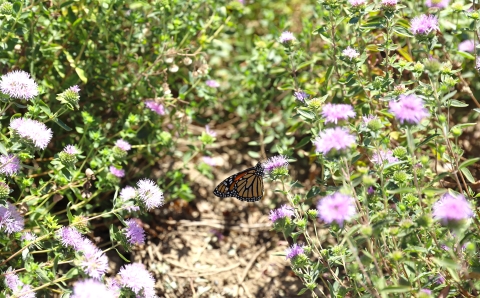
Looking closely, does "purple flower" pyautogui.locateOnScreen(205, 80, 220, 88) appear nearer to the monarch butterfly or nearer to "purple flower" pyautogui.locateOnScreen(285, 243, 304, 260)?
the monarch butterfly

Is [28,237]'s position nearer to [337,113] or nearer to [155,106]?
[155,106]

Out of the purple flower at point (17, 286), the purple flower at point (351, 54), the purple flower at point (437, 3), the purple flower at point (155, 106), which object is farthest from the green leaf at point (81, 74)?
the purple flower at point (437, 3)

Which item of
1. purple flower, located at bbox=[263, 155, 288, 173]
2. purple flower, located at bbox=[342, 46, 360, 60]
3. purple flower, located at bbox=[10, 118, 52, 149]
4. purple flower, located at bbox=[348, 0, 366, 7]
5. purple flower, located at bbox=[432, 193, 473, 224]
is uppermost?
purple flower, located at bbox=[348, 0, 366, 7]

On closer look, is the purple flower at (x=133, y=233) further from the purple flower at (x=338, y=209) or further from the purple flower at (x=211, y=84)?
the purple flower at (x=211, y=84)

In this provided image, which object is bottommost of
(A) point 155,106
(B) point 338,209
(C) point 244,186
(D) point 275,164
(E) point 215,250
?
(E) point 215,250

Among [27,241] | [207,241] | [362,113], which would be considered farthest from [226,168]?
[27,241]

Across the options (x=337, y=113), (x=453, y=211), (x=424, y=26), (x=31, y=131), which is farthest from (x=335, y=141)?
(x=31, y=131)

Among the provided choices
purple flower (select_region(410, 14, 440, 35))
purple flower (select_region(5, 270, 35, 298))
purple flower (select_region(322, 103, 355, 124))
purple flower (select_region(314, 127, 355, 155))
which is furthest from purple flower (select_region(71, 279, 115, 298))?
purple flower (select_region(410, 14, 440, 35))
